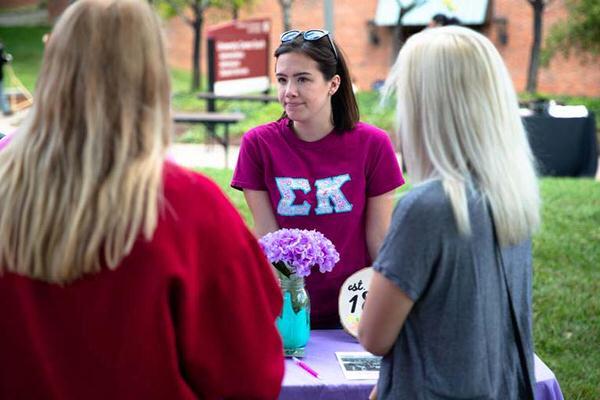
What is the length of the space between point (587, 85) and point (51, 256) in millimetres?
25929

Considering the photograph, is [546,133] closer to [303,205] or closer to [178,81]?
[303,205]

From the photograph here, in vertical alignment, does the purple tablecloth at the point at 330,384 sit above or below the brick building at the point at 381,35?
above

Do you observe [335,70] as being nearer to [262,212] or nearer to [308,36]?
[308,36]

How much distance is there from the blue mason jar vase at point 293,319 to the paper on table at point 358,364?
4.8 inches

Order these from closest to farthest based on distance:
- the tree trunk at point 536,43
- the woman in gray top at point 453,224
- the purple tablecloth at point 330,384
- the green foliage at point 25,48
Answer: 1. the woman in gray top at point 453,224
2. the purple tablecloth at point 330,384
3. the tree trunk at point 536,43
4. the green foliage at point 25,48

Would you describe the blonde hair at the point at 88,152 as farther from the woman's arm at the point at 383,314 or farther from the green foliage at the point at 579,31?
the green foliage at the point at 579,31

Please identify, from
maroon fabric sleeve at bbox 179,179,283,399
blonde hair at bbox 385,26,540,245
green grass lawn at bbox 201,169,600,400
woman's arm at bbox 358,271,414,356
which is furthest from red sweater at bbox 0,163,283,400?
green grass lawn at bbox 201,169,600,400

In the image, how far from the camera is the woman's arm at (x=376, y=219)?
289cm

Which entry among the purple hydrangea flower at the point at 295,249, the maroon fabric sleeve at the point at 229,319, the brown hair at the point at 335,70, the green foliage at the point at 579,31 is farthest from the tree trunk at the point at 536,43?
the maroon fabric sleeve at the point at 229,319

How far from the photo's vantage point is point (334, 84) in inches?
120

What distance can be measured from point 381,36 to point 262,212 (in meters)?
25.0

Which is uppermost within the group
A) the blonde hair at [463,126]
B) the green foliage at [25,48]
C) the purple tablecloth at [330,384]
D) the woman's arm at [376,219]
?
the blonde hair at [463,126]

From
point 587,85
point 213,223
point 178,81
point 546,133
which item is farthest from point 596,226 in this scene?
point 178,81

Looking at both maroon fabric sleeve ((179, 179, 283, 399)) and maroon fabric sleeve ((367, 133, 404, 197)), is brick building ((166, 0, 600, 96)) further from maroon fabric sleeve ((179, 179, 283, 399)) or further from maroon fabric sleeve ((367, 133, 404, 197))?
maroon fabric sleeve ((179, 179, 283, 399))
